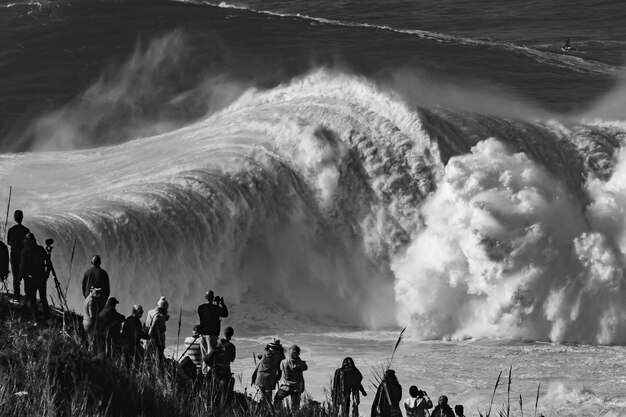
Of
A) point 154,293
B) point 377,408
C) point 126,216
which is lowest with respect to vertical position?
point 377,408

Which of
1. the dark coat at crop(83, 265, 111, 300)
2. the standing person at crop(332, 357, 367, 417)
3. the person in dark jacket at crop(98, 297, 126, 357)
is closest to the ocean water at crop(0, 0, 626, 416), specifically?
the standing person at crop(332, 357, 367, 417)

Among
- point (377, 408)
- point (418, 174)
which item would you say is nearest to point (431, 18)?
point (418, 174)

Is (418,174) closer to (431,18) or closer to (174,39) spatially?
(174,39)

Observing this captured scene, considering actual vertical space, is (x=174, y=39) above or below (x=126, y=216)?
above

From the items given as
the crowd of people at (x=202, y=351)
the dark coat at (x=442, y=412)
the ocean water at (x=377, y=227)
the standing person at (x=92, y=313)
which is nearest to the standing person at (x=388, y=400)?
the crowd of people at (x=202, y=351)

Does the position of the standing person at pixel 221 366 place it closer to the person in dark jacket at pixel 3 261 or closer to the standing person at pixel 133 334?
the standing person at pixel 133 334

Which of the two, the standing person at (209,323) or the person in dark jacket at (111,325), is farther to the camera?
the standing person at (209,323)

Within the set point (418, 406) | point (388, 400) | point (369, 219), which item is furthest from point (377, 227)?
point (388, 400)

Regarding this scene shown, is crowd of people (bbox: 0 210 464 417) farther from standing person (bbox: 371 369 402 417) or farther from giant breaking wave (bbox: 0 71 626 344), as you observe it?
giant breaking wave (bbox: 0 71 626 344)
